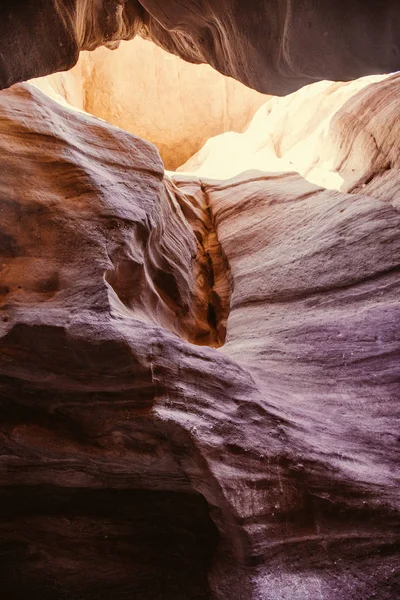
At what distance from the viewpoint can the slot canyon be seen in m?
3.98

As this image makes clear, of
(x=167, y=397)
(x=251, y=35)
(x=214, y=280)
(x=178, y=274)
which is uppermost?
(x=251, y=35)

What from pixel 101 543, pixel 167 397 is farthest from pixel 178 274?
pixel 101 543

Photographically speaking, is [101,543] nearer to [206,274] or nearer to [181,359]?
[181,359]

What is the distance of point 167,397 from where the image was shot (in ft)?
13.9

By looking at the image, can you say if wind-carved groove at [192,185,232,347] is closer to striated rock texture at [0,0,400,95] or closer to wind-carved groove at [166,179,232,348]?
wind-carved groove at [166,179,232,348]

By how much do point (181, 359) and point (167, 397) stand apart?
38cm


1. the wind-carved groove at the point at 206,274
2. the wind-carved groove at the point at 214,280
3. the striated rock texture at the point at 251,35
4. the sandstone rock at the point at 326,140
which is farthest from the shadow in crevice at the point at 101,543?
the sandstone rock at the point at 326,140

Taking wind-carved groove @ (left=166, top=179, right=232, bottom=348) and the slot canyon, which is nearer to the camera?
the slot canyon

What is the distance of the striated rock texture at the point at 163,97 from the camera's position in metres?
15.9

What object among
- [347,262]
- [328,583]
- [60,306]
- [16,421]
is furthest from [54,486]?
[347,262]

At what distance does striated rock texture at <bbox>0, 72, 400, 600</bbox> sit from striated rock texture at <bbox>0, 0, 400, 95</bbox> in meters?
1.40

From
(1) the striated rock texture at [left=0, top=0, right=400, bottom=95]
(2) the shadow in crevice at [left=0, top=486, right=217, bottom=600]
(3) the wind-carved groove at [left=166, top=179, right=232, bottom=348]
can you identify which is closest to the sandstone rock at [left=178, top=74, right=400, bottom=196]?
(3) the wind-carved groove at [left=166, top=179, right=232, bottom=348]

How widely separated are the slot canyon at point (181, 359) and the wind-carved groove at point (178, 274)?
46mm

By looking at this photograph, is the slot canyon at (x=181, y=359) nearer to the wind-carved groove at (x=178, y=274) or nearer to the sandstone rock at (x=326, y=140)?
the wind-carved groove at (x=178, y=274)
